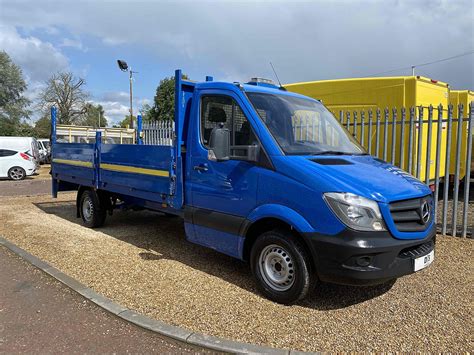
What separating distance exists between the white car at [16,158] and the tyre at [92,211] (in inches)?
562

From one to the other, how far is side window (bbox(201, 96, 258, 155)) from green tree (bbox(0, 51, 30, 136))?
43.1 metres

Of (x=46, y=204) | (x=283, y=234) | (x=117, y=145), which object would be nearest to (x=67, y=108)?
(x=46, y=204)

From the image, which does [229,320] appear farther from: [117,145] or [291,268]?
[117,145]

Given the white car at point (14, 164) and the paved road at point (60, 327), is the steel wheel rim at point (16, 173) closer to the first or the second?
the white car at point (14, 164)

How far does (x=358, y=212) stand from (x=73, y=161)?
6673 millimetres

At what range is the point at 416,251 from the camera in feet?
13.0

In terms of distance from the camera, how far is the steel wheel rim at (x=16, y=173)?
20125 millimetres

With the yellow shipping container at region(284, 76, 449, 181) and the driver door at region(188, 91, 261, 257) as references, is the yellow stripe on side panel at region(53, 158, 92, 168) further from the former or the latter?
the yellow shipping container at region(284, 76, 449, 181)

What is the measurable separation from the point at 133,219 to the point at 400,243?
6.57m

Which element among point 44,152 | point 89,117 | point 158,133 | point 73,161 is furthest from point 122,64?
point 89,117

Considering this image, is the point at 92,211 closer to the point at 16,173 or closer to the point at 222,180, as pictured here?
the point at 222,180

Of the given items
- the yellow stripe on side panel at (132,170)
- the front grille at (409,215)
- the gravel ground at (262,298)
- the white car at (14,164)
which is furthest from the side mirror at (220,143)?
the white car at (14,164)

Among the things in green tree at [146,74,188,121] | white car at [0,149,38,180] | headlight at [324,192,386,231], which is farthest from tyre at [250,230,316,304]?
green tree at [146,74,188,121]

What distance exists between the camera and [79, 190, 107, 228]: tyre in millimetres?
7855
